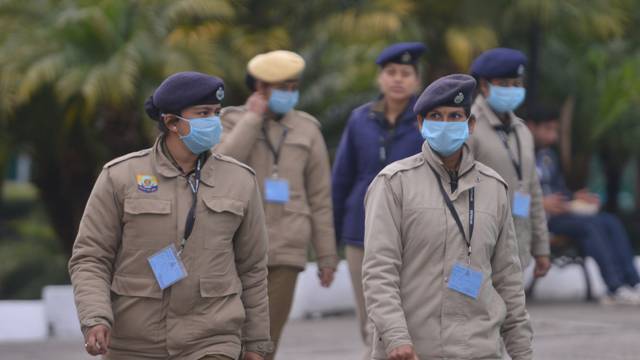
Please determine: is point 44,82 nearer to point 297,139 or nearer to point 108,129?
point 108,129

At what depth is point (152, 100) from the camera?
572 centimetres

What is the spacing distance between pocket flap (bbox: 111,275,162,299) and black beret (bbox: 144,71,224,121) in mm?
658

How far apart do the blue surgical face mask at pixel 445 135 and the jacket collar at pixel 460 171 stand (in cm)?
3

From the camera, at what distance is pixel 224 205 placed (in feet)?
18.1

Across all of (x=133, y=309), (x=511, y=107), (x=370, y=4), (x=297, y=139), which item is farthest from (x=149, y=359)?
(x=370, y=4)

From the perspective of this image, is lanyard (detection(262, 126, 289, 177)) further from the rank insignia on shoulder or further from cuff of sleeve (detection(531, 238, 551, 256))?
the rank insignia on shoulder

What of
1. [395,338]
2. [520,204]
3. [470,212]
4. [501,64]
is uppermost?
[501,64]

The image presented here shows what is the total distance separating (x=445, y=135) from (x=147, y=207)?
1141mm

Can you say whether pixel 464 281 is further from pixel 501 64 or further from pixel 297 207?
pixel 501 64

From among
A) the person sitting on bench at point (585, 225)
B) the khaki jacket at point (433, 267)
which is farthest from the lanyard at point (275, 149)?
the person sitting on bench at point (585, 225)

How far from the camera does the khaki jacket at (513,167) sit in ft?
26.0

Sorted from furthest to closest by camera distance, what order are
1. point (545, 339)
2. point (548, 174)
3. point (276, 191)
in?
1. point (548, 174)
2. point (545, 339)
3. point (276, 191)

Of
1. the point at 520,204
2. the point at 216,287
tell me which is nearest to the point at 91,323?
the point at 216,287

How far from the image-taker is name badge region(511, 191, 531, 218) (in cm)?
803
